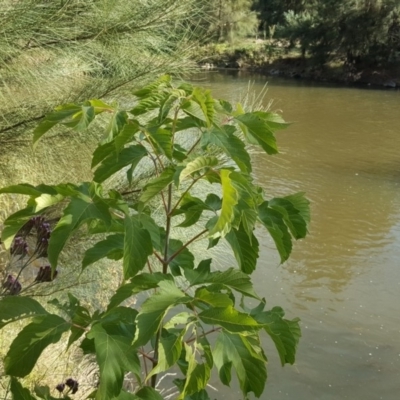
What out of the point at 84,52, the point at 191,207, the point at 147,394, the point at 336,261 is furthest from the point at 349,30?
the point at 147,394

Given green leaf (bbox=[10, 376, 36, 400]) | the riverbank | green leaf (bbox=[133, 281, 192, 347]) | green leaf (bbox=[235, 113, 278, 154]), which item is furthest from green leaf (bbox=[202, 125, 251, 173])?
the riverbank

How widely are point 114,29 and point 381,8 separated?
21.3 metres

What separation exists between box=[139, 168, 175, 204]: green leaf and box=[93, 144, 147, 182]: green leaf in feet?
0.34

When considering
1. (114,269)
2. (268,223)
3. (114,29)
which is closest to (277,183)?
(114,269)

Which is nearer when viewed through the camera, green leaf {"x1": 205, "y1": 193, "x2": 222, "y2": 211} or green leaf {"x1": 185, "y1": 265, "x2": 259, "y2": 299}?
green leaf {"x1": 185, "y1": 265, "x2": 259, "y2": 299}

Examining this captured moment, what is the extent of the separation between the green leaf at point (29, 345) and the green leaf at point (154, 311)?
0.52 ft

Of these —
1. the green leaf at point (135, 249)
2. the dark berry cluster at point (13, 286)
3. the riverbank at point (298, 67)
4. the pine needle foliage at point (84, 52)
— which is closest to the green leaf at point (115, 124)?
the green leaf at point (135, 249)

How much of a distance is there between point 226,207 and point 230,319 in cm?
16

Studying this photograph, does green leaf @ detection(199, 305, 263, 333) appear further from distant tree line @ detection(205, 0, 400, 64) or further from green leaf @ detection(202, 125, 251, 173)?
distant tree line @ detection(205, 0, 400, 64)

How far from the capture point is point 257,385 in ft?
3.14

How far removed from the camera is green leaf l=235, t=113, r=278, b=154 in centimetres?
106

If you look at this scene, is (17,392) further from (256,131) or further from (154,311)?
(256,131)

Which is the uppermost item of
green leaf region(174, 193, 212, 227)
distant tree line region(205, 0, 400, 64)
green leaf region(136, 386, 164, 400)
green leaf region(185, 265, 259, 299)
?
green leaf region(174, 193, 212, 227)

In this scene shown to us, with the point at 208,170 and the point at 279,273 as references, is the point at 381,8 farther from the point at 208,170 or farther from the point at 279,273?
the point at 208,170
